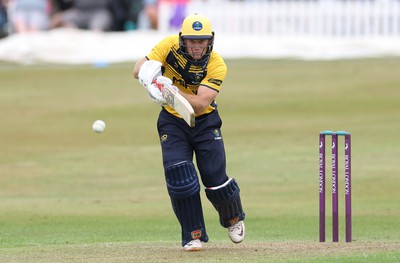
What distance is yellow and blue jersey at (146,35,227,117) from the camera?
9633 mm

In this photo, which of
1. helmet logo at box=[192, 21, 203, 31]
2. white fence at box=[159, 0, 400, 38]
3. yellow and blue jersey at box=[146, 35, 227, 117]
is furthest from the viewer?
white fence at box=[159, 0, 400, 38]

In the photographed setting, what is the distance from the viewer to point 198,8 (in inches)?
1201

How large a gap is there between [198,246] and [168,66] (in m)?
1.59

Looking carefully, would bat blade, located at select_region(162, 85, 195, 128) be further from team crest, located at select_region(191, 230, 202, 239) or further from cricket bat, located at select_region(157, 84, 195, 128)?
team crest, located at select_region(191, 230, 202, 239)

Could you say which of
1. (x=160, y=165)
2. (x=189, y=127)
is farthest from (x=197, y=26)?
(x=160, y=165)

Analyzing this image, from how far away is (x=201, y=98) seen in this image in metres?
9.48

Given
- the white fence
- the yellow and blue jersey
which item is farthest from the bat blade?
the white fence

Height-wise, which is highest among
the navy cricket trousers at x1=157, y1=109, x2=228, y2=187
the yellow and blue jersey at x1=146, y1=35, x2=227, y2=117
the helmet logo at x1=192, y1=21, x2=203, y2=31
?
the helmet logo at x1=192, y1=21, x2=203, y2=31

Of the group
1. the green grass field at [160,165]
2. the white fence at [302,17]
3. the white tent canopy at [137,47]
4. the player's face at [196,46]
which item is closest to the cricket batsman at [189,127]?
the player's face at [196,46]

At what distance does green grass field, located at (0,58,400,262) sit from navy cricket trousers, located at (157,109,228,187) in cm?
71

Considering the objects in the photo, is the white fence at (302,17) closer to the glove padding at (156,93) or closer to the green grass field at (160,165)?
the green grass field at (160,165)

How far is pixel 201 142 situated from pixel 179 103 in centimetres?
59

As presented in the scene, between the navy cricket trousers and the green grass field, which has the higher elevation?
the navy cricket trousers

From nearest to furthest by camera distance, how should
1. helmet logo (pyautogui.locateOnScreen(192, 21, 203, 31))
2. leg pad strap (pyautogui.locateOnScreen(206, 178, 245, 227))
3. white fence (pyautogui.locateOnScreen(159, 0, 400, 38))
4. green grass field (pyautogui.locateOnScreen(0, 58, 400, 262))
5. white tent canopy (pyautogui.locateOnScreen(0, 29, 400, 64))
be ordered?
helmet logo (pyautogui.locateOnScreen(192, 21, 203, 31)) → leg pad strap (pyautogui.locateOnScreen(206, 178, 245, 227)) → green grass field (pyautogui.locateOnScreen(0, 58, 400, 262)) → white fence (pyautogui.locateOnScreen(159, 0, 400, 38)) → white tent canopy (pyautogui.locateOnScreen(0, 29, 400, 64))
